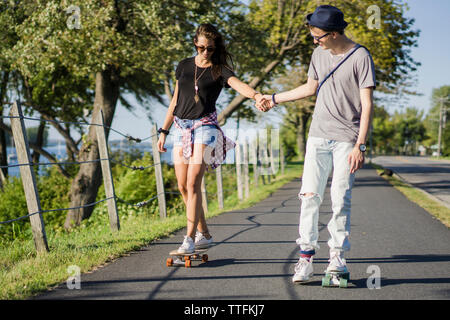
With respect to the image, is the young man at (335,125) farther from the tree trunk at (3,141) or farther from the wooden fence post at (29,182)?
the tree trunk at (3,141)

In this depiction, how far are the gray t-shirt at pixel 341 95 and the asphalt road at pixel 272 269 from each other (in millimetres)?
1165

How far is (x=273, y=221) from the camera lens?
7.16 meters

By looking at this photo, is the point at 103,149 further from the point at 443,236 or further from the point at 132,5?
the point at 132,5

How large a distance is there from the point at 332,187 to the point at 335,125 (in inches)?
18.6

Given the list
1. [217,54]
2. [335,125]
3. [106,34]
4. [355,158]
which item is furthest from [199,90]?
[106,34]

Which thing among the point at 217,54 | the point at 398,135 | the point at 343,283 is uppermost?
the point at 217,54

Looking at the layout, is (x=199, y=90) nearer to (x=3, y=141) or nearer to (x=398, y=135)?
(x=3, y=141)

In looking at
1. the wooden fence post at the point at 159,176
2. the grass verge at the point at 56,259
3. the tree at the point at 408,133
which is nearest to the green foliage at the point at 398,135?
the tree at the point at 408,133

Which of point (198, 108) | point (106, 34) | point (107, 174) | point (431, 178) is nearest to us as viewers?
point (198, 108)

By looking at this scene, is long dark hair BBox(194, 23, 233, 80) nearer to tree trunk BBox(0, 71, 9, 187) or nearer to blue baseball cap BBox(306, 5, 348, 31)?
blue baseball cap BBox(306, 5, 348, 31)

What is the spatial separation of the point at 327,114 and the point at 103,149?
12.9 ft

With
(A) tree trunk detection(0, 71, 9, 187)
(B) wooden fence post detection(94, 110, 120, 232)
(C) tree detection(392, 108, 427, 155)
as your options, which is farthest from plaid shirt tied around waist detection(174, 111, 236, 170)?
(C) tree detection(392, 108, 427, 155)

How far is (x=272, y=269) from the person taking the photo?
13.2 ft

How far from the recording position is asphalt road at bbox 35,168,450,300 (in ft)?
10.8
